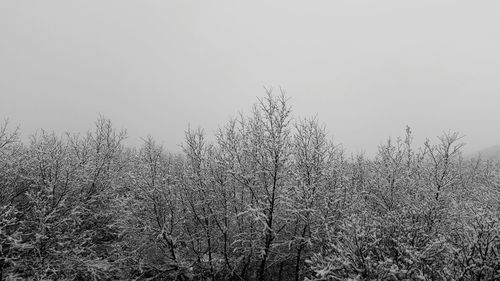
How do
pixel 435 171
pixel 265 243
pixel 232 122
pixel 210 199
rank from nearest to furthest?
pixel 435 171
pixel 265 243
pixel 210 199
pixel 232 122

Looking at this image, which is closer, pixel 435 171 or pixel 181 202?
pixel 435 171

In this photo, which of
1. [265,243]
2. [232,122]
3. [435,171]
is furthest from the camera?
[232,122]

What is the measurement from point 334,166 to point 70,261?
15.6m

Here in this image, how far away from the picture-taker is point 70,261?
16.6 meters

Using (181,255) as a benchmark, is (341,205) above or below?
above

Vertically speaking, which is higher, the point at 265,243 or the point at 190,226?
the point at 190,226

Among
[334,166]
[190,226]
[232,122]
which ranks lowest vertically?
[190,226]

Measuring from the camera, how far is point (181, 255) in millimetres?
19578

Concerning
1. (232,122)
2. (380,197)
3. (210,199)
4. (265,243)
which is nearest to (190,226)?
(210,199)

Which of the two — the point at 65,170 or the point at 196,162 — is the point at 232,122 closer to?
the point at 196,162

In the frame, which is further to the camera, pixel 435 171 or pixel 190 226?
pixel 190 226

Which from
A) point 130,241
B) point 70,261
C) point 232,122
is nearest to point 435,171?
point 232,122

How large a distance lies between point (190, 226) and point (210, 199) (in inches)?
140

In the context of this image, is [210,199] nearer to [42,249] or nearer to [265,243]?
[265,243]
